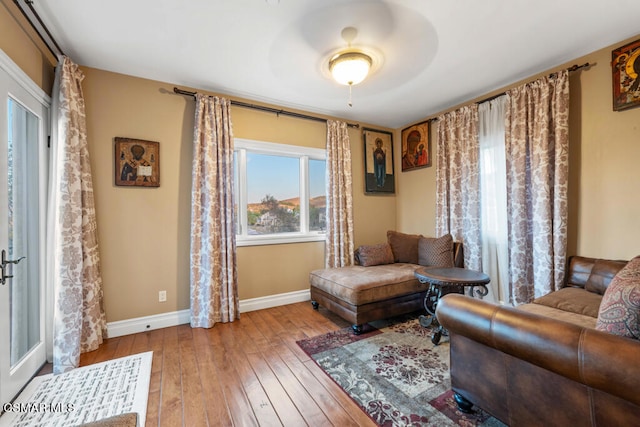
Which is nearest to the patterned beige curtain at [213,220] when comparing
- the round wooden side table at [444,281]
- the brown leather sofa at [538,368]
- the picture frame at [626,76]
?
the round wooden side table at [444,281]

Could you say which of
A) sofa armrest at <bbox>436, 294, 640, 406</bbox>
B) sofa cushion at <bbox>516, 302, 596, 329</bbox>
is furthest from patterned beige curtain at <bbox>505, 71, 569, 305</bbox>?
sofa armrest at <bbox>436, 294, 640, 406</bbox>

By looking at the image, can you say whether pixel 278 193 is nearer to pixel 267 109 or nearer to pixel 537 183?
pixel 267 109

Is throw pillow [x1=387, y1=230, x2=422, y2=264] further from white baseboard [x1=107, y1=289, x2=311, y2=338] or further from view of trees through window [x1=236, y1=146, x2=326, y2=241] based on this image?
white baseboard [x1=107, y1=289, x2=311, y2=338]

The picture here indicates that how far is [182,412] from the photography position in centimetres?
165

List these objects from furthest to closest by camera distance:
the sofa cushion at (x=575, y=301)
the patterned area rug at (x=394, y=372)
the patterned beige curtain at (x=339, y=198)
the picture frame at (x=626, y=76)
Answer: the patterned beige curtain at (x=339, y=198) → the picture frame at (x=626, y=76) → the sofa cushion at (x=575, y=301) → the patterned area rug at (x=394, y=372)

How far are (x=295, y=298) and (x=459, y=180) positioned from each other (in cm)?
272

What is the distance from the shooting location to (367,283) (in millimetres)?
2730

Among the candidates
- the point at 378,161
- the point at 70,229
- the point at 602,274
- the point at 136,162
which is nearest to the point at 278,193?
the point at 136,162

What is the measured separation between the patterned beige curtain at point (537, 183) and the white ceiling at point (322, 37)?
0.37 meters

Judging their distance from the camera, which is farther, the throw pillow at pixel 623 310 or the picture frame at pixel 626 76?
the picture frame at pixel 626 76

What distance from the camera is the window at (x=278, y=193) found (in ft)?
11.1

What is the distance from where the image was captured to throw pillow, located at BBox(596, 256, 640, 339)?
1.02 meters

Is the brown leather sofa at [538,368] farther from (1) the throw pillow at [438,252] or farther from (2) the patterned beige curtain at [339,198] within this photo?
(2) the patterned beige curtain at [339,198]

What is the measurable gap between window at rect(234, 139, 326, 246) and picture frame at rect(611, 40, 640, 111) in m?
3.02
